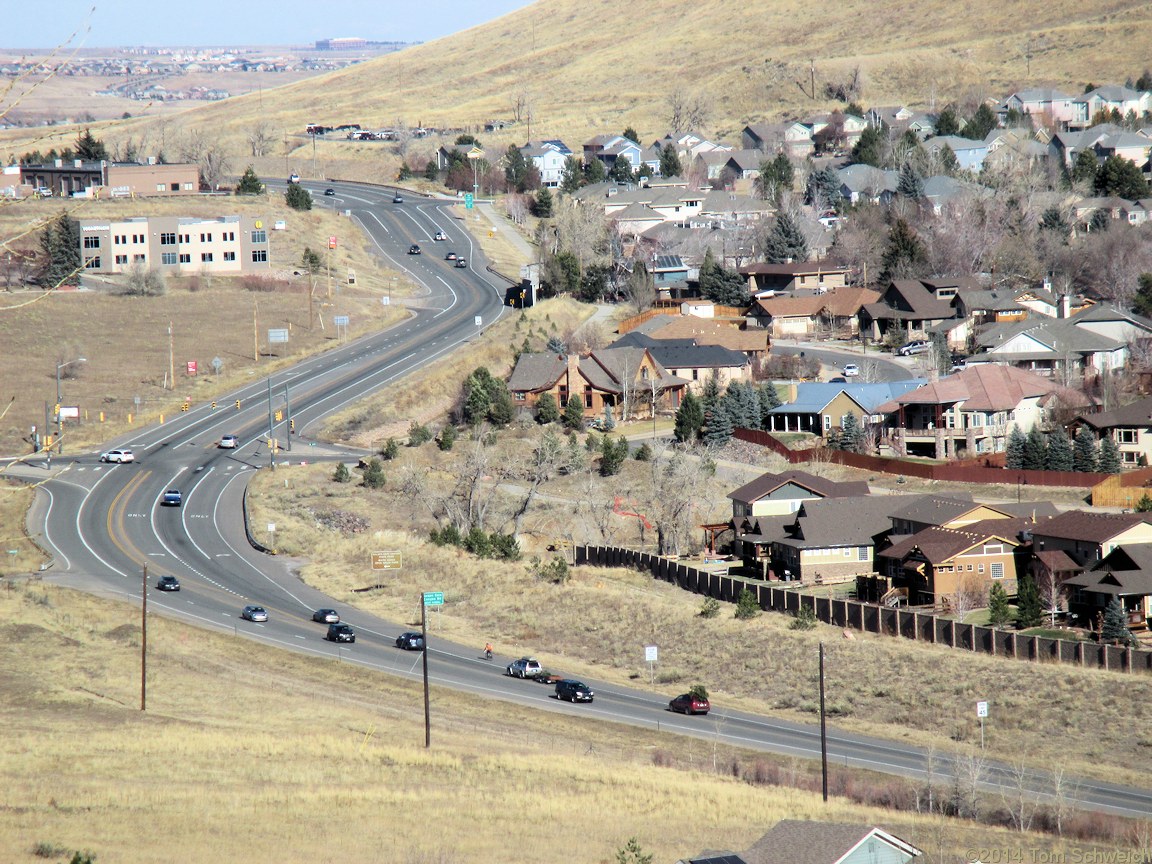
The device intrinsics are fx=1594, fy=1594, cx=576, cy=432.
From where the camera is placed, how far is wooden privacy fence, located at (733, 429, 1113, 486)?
7675cm

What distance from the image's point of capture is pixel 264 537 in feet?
238

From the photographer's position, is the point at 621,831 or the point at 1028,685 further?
the point at 1028,685

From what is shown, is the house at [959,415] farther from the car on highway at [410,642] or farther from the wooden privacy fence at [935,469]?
the car on highway at [410,642]

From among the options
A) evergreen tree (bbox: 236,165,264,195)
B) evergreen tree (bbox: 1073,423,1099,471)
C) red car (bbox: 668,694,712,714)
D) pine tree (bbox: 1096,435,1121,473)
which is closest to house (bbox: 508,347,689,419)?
evergreen tree (bbox: 1073,423,1099,471)

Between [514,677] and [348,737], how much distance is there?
11970mm

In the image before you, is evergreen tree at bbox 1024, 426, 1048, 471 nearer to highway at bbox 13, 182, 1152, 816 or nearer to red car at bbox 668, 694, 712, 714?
highway at bbox 13, 182, 1152, 816

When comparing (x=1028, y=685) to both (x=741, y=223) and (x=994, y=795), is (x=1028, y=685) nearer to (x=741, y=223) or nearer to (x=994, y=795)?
(x=994, y=795)

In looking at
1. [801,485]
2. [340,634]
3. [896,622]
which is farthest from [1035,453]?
[340,634]

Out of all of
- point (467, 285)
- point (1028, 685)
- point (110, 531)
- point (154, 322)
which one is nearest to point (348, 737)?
point (1028, 685)

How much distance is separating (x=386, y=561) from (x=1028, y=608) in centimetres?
2690

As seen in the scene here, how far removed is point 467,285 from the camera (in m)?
127

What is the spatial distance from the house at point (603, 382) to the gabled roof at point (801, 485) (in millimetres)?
20597

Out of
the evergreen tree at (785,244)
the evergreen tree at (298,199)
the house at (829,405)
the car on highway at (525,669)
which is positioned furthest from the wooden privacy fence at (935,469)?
the evergreen tree at (298,199)

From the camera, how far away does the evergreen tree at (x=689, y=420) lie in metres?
86.6
